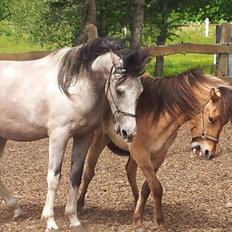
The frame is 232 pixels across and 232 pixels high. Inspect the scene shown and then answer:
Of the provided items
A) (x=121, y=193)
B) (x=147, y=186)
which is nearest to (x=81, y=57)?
(x=147, y=186)

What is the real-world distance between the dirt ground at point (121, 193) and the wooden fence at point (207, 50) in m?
2.27

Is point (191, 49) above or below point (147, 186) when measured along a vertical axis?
above

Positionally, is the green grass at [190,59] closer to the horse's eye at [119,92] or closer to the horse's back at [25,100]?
the horse's back at [25,100]

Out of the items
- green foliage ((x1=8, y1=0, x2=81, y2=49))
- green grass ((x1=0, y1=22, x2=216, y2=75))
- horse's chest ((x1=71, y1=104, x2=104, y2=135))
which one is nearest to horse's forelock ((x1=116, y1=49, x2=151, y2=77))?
horse's chest ((x1=71, y1=104, x2=104, y2=135))

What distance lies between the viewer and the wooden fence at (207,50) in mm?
10852

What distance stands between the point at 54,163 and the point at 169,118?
1.06 metres

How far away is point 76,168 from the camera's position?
5.38 metres

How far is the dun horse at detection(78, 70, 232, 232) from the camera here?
5184 mm

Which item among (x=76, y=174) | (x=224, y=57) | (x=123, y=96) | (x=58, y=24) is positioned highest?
(x=123, y=96)

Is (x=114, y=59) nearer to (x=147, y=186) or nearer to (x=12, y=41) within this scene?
(x=147, y=186)

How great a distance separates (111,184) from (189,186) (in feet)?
2.82

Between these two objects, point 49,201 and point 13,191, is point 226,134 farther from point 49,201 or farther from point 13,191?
point 49,201

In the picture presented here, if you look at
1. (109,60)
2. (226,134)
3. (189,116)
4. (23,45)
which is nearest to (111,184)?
(189,116)

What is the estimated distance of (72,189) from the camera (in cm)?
543
